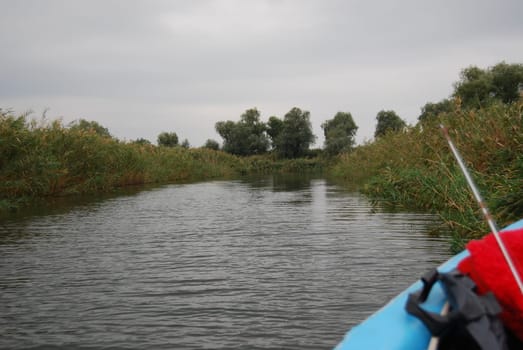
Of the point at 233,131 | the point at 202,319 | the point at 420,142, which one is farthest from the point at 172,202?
the point at 233,131

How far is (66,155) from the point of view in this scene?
15820 mm

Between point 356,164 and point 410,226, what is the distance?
14.9 meters

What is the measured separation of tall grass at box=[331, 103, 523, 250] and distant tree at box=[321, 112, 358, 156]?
35277mm

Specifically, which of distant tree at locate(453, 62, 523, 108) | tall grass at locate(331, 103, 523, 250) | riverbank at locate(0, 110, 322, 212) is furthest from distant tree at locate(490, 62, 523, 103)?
tall grass at locate(331, 103, 523, 250)

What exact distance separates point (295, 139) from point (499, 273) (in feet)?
217

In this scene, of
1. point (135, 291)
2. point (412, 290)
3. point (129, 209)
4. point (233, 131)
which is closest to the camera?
point (412, 290)

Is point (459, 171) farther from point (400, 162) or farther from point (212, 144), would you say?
point (212, 144)

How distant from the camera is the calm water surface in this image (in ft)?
12.2

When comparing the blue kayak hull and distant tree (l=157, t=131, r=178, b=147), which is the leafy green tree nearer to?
distant tree (l=157, t=131, r=178, b=147)

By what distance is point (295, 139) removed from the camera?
67750 mm

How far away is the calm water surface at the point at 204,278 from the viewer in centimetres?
373

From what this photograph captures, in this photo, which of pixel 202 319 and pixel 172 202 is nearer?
pixel 202 319

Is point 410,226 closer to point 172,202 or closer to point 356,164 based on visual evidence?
point 172,202

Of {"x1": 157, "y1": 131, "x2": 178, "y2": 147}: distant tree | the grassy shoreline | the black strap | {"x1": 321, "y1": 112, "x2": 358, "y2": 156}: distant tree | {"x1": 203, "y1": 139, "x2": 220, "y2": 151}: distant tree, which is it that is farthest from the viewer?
{"x1": 157, "y1": 131, "x2": 178, "y2": 147}: distant tree
